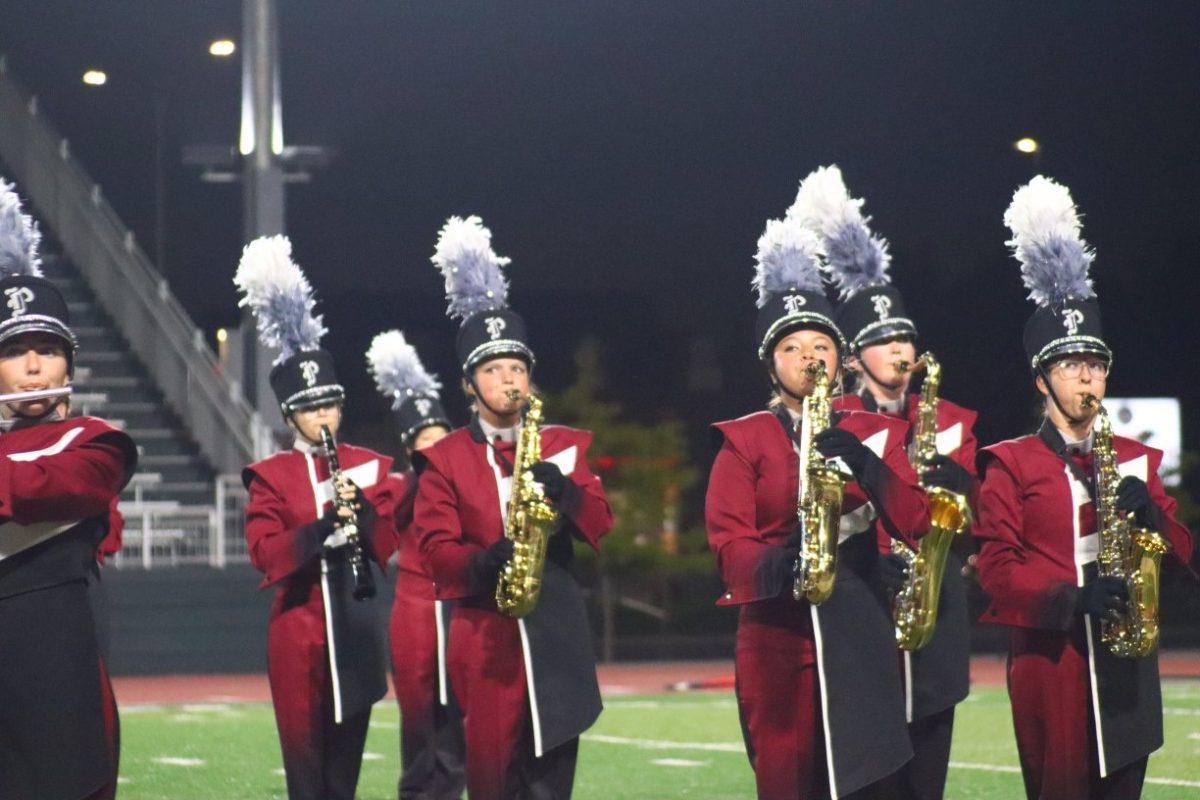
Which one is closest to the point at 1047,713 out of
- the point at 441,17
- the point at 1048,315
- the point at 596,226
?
the point at 1048,315

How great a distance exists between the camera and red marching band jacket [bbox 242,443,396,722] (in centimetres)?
813

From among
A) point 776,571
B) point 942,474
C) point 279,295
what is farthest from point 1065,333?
point 279,295

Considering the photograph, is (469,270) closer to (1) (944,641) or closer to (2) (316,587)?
(2) (316,587)

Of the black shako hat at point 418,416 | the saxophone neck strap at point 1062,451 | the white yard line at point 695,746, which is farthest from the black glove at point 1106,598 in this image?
the black shako hat at point 418,416

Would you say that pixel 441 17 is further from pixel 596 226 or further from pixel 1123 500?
pixel 1123 500

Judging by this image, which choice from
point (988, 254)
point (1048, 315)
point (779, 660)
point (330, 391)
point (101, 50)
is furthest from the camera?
point (988, 254)

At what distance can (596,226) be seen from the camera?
3459 centimetres

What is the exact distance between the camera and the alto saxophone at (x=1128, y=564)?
19.6 ft

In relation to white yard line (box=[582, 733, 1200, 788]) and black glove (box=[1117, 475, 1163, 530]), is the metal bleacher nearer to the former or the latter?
white yard line (box=[582, 733, 1200, 788])

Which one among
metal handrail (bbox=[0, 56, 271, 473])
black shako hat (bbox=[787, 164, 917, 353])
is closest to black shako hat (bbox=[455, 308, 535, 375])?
black shako hat (bbox=[787, 164, 917, 353])

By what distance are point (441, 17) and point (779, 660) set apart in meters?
26.3

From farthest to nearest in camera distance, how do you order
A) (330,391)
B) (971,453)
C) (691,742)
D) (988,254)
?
(988,254), (691,742), (330,391), (971,453)

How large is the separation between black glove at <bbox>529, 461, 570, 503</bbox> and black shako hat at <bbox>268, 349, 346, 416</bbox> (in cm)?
203

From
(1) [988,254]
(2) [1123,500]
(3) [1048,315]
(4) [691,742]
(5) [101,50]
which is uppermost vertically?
(5) [101,50]
